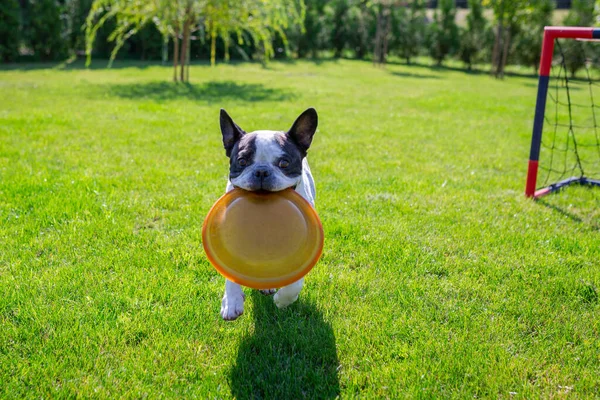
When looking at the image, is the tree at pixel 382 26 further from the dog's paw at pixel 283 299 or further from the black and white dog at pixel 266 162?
the dog's paw at pixel 283 299

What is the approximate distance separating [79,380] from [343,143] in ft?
22.9

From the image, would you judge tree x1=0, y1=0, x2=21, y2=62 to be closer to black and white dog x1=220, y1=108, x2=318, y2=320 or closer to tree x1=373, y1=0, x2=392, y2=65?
tree x1=373, y1=0, x2=392, y2=65

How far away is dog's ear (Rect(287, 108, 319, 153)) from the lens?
370cm

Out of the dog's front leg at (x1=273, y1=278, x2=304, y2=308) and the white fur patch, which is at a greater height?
the white fur patch

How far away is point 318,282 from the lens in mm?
4281

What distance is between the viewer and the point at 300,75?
925 inches

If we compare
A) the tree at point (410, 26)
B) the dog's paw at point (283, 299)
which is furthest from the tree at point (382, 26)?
the dog's paw at point (283, 299)

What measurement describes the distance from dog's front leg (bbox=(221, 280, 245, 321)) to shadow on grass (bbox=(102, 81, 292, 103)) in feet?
36.3

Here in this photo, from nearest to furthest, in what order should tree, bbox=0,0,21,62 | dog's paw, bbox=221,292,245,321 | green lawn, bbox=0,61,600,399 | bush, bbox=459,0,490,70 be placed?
1. green lawn, bbox=0,61,600,399
2. dog's paw, bbox=221,292,245,321
3. tree, bbox=0,0,21,62
4. bush, bbox=459,0,490,70

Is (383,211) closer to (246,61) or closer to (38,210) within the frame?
(38,210)

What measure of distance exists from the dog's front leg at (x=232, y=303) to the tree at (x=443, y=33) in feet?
107

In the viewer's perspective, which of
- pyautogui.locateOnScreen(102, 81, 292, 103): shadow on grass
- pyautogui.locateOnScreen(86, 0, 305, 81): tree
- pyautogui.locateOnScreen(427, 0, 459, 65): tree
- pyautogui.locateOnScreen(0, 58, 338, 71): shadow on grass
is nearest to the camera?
pyautogui.locateOnScreen(102, 81, 292, 103): shadow on grass

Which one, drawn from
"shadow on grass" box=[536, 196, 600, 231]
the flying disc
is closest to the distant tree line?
"shadow on grass" box=[536, 196, 600, 231]

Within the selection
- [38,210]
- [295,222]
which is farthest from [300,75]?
[295,222]
